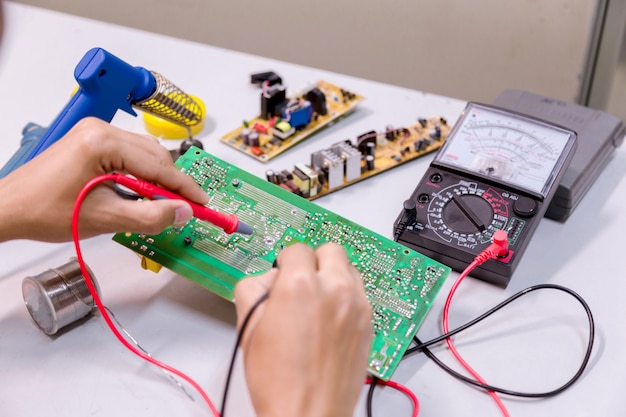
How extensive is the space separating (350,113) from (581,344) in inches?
31.9

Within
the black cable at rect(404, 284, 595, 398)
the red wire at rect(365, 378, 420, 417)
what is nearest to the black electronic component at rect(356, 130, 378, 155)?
the black cable at rect(404, 284, 595, 398)

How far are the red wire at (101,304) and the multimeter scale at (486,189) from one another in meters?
0.48

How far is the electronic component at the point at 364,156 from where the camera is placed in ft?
4.60

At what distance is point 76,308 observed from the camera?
3.70ft

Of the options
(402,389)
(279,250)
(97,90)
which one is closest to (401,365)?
(402,389)

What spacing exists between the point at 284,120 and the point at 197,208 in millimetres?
536

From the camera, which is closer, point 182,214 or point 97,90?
point 182,214

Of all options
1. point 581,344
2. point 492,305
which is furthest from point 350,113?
point 581,344

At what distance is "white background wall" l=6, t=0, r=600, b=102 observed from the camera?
2264mm

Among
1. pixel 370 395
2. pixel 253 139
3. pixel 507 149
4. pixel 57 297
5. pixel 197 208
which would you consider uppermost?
pixel 507 149

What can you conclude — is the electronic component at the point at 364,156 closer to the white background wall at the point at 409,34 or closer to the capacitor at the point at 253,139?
the capacitor at the point at 253,139

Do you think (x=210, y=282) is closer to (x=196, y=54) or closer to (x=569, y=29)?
(x=196, y=54)

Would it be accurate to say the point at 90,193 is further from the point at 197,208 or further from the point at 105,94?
the point at 105,94

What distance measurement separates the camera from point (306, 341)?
807 millimetres
